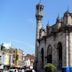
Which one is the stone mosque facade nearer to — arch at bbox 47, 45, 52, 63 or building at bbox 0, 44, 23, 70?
arch at bbox 47, 45, 52, 63

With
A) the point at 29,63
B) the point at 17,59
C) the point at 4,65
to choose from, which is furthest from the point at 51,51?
the point at 29,63

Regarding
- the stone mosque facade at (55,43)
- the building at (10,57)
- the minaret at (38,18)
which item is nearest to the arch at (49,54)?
the stone mosque facade at (55,43)

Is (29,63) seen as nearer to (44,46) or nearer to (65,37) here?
(44,46)

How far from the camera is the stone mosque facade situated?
5069 centimetres

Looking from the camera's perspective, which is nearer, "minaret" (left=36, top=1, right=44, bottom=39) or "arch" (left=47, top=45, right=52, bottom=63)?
"arch" (left=47, top=45, right=52, bottom=63)

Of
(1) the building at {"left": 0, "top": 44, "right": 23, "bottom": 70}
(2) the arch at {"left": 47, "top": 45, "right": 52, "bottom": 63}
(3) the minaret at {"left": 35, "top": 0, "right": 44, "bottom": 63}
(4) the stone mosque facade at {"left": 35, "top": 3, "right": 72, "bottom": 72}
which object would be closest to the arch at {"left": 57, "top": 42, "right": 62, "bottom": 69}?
(4) the stone mosque facade at {"left": 35, "top": 3, "right": 72, "bottom": 72}

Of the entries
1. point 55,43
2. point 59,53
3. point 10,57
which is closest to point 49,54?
point 55,43

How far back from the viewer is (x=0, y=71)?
197ft

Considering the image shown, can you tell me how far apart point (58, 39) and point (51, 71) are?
5.41m

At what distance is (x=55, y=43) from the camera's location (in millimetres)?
54344

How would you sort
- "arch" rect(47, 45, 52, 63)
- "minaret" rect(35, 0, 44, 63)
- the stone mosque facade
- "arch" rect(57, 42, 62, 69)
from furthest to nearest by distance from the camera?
1. "minaret" rect(35, 0, 44, 63)
2. "arch" rect(47, 45, 52, 63)
3. "arch" rect(57, 42, 62, 69)
4. the stone mosque facade

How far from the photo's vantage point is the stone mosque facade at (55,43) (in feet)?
166

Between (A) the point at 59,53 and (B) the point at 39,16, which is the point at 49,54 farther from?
(B) the point at 39,16

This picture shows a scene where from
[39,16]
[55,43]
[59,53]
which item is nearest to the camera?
[59,53]
